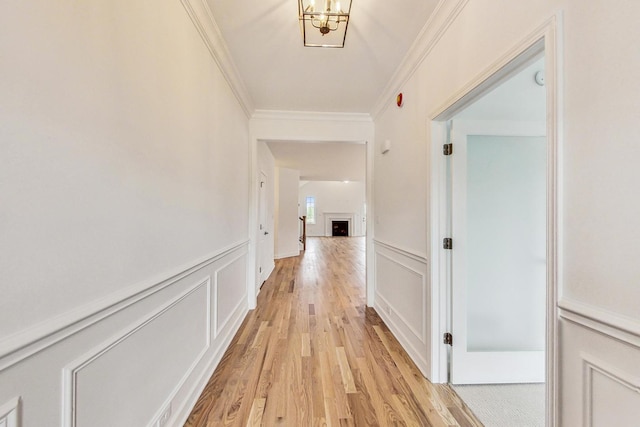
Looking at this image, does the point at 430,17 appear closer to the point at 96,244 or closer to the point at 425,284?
the point at 425,284

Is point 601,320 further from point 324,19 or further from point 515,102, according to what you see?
point 324,19

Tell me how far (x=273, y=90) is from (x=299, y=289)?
2842mm

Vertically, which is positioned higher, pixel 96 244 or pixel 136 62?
pixel 136 62

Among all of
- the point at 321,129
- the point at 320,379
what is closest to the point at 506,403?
the point at 320,379

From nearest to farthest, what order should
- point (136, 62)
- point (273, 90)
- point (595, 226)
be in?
point (595, 226) → point (136, 62) → point (273, 90)

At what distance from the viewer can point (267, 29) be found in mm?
1820

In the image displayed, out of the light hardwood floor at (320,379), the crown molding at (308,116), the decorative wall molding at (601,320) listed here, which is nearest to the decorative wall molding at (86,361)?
the light hardwood floor at (320,379)

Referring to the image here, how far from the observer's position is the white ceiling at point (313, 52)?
165cm

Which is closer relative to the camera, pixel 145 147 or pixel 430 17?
pixel 145 147

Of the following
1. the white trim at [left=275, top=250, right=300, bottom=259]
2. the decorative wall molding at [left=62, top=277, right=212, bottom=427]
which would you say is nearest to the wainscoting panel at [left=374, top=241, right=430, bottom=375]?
the decorative wall molding at [left=62, top=277, right=212, bottom=427]

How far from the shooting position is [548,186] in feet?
3.15

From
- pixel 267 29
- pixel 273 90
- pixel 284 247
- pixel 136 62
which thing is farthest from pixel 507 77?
pixel 284 247

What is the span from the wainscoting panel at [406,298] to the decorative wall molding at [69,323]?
5.60ft

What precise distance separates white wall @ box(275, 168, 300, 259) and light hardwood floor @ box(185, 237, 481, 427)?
378cm
